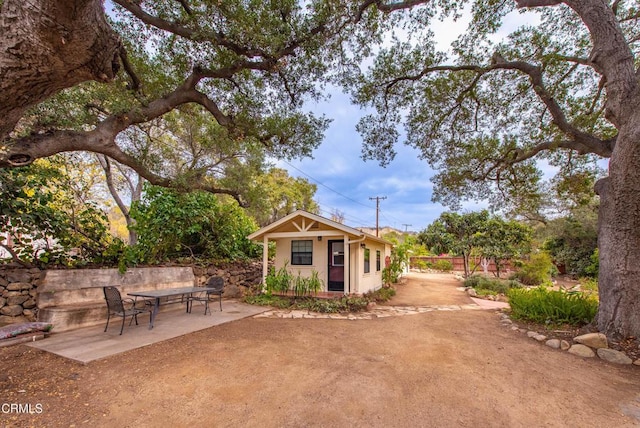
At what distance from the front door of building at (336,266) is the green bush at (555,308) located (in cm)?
503

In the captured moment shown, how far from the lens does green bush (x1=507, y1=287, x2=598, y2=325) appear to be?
544 centimetres

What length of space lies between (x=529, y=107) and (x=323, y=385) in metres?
8.83

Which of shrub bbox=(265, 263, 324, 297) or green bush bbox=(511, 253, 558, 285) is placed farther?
green bush bbox=(511, 253, 558, 285)

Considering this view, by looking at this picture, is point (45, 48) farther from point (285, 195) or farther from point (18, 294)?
point (285, 195)

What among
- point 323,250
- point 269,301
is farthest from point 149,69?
point 323,250

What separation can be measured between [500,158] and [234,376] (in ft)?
26.6

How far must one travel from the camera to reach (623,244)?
4.51 meters

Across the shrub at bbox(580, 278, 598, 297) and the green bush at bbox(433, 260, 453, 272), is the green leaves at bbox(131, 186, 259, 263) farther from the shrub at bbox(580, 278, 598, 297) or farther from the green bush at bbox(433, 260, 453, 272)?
the green bush at bbox(433, 260, 453, 272)

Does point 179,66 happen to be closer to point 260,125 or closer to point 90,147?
point 260,125

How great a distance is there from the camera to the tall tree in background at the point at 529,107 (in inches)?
178

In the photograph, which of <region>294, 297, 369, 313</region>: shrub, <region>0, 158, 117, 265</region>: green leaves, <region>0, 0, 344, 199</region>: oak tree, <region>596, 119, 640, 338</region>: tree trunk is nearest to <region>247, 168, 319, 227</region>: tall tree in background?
<region>294, 297, 369, 313</region>: shrub

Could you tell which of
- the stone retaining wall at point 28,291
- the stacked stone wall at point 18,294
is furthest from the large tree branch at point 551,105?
the stacked stone wall at point 18,294

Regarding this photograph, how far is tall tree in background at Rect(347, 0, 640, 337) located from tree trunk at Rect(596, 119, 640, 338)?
2cm

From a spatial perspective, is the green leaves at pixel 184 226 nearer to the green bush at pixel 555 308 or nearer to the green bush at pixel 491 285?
the green bush at pixel 555 308
